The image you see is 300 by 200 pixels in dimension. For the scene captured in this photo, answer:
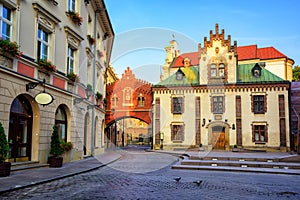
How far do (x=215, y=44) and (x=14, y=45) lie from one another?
24.1m

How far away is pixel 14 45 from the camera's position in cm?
1042

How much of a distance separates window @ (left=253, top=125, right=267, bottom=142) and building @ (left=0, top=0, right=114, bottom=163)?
16623 millimetres

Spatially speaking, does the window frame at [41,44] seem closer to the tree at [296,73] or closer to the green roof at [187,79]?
the green roof at [187,79]

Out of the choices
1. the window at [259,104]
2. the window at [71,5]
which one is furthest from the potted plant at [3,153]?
the window at [259,104]

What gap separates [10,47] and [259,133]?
81.1ft

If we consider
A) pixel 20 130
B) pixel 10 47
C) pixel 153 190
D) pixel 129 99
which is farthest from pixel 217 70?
pixel 153 190

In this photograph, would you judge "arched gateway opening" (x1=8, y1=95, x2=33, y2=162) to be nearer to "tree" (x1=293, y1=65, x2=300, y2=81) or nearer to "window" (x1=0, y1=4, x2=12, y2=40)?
"window" (x1=0, y1=4, x2=12, y2=40)

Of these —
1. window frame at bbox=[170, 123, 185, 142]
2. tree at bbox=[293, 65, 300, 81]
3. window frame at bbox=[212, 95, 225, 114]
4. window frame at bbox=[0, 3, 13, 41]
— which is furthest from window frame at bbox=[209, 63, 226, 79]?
window frame at bbox=[0, 3, 13, 41]

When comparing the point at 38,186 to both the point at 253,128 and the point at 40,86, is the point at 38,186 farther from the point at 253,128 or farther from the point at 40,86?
the point at 253,128

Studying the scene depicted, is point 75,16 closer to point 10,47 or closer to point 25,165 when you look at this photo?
point 10,47

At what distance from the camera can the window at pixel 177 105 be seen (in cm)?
3103

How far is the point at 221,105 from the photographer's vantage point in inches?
1176

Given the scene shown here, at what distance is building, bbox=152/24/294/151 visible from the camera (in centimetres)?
2842

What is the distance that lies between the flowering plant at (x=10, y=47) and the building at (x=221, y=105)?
71.9ft
